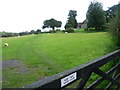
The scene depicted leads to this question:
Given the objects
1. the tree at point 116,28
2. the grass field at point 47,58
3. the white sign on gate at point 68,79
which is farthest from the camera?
the grass field at point 47,58

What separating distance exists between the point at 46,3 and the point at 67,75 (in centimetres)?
460

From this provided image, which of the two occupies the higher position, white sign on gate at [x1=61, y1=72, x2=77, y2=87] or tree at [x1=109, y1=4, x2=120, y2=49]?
tree at [x1=109, y1=4, x2=120, y2=49]

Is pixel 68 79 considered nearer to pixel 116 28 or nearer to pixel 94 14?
pixel 116 28

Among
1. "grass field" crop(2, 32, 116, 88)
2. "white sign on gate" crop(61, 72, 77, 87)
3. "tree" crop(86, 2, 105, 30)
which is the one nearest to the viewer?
"white sign on gate" crop(61, 72, 77, 87)

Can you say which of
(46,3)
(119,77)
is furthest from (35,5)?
(119,77)

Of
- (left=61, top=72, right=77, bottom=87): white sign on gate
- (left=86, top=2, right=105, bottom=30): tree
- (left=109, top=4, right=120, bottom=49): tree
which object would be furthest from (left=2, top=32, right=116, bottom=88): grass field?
(left=86, top=2, right=105, bottom=30): tree

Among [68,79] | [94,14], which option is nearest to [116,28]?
[68,79]

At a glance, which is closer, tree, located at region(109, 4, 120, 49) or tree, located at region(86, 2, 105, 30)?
tree, located at region(109, 4, 120, 49)

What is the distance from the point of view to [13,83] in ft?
10.3

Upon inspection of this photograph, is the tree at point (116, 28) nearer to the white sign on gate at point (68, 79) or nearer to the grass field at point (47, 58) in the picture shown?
the grass field at point (47, 58)

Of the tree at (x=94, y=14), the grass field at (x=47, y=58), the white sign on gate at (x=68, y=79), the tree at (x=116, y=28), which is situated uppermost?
the tree at (x=94, y=14)

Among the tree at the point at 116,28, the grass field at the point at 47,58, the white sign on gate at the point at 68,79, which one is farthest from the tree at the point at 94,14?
the white sign on gate at the point at 68,79

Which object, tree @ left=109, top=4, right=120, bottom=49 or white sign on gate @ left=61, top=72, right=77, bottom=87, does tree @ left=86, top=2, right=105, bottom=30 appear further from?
white sign on gate @ left=61, top=72, right=77, bottom=87

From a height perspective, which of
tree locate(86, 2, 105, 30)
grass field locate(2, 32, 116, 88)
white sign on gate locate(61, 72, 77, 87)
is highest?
tree locate(86, 2, 105, 30)
